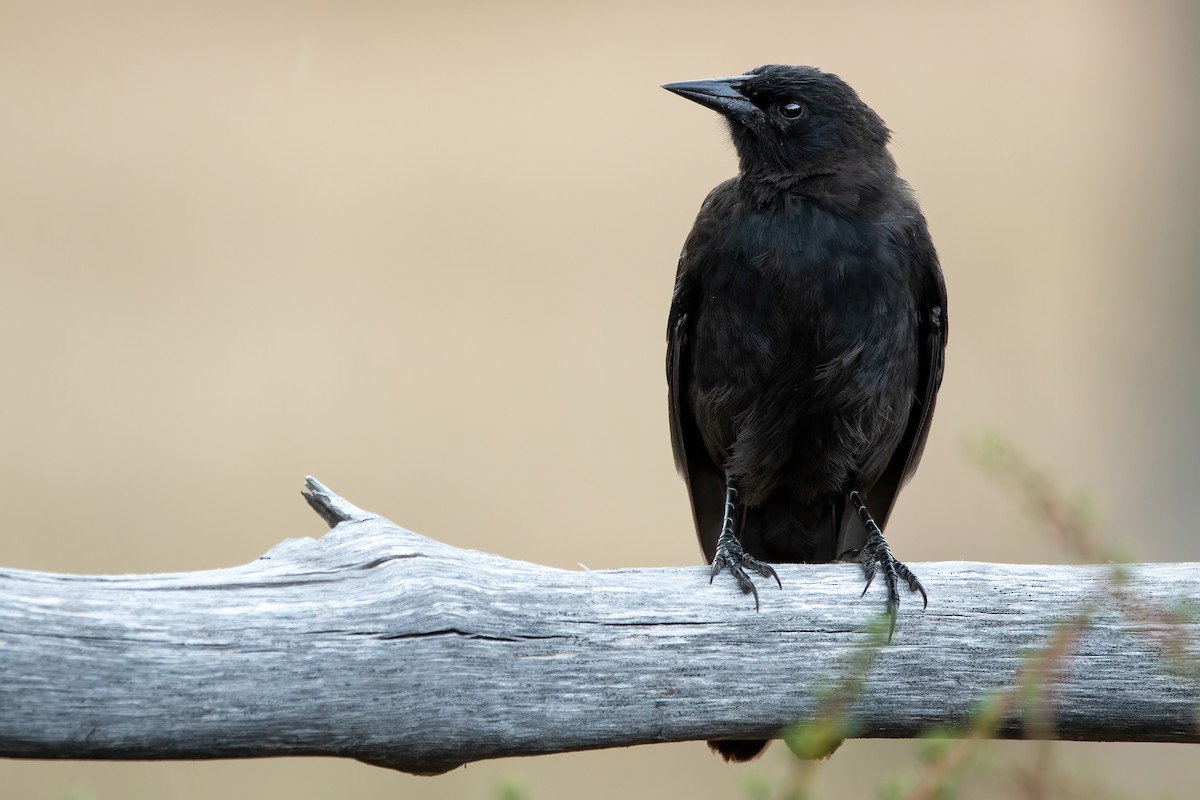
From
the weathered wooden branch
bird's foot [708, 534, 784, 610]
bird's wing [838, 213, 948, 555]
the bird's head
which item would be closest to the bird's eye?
the bird's head

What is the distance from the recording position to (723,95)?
3.72 meters

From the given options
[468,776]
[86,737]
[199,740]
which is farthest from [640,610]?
[468,776]

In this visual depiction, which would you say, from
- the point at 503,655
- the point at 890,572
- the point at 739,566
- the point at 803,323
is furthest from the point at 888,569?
the point at 503,655

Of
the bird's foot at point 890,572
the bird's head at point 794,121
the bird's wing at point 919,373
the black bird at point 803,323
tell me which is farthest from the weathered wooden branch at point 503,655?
the bird's head at point 794,121

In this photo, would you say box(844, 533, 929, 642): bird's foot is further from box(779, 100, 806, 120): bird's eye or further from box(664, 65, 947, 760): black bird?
box(779, 100, 806, 120): bird's eye

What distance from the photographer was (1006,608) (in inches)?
101

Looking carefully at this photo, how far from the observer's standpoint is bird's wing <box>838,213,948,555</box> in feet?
11.5

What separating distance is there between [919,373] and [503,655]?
1.95 m

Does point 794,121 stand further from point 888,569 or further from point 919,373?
point 888,569

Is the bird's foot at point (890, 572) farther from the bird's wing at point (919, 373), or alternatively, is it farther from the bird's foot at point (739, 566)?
the bird's wing at point (919, 373)

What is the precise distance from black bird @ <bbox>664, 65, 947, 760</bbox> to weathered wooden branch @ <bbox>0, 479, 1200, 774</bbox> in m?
0.60

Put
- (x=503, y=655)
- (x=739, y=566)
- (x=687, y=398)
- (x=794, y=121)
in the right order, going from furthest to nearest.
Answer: (x=687, y=398) → (x=794, y=121) → (x=739, y=566) → (x=503, y=655)

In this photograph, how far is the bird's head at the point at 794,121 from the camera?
3619mm

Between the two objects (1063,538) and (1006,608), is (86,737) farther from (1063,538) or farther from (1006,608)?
(1006,608)
